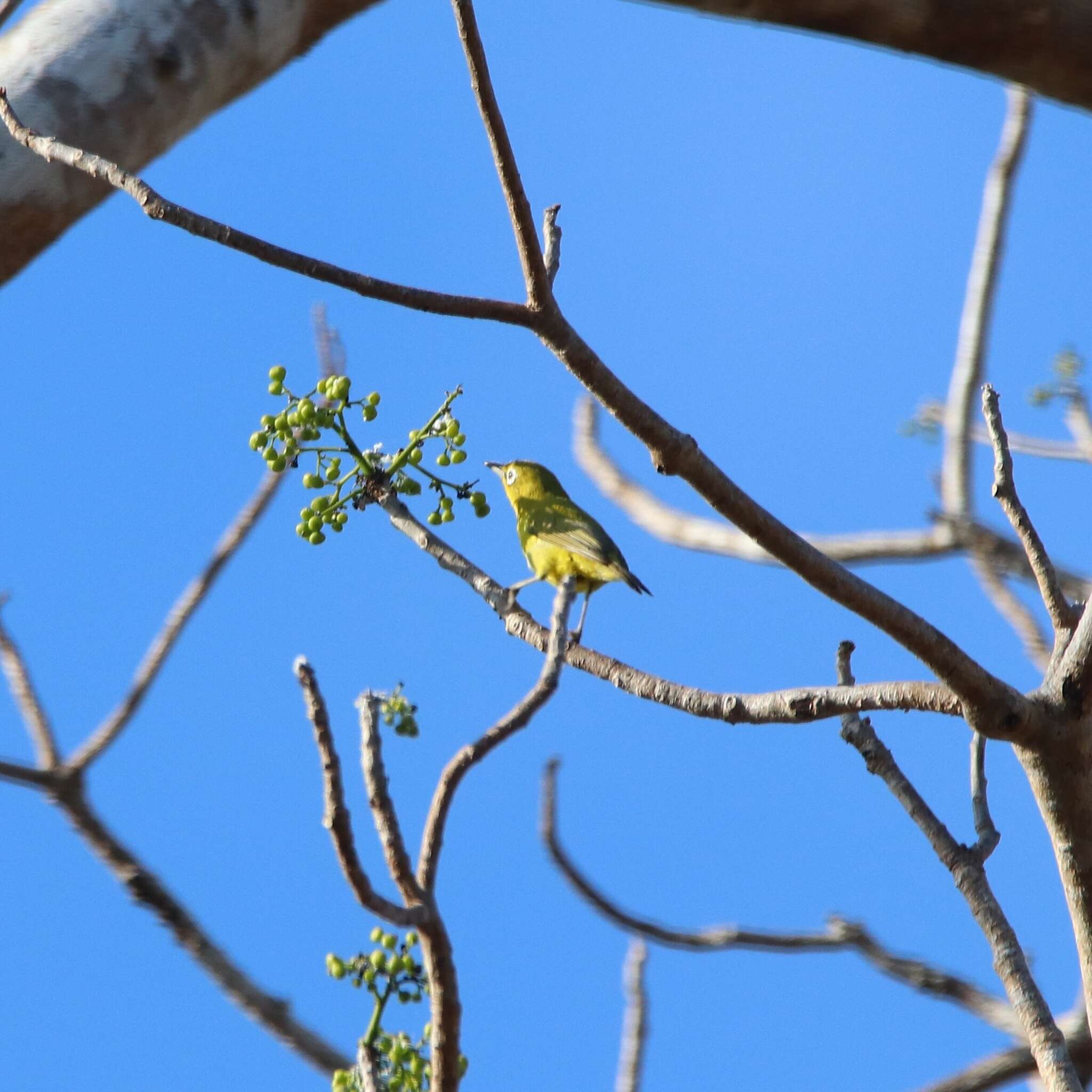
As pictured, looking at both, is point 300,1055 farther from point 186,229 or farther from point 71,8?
point 71,8

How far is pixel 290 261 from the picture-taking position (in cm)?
217

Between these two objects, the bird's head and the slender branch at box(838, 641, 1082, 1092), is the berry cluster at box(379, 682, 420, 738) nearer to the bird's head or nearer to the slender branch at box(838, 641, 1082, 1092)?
the slender branch at box(838, 641, 1082, 1092)

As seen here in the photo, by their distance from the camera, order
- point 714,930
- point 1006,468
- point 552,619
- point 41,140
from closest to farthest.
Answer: point 552,619, point 41,140, point 1006,468, point 714,930

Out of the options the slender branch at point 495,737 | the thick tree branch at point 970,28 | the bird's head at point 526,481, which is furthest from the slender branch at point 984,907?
the bird's head at point 526,481

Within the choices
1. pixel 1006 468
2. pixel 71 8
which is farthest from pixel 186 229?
pixel 71 8

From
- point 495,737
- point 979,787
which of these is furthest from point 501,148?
point 979,787

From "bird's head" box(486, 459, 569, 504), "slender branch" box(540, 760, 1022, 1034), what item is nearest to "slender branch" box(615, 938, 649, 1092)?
"slender branch" box(540, 760, 1022, 1034)

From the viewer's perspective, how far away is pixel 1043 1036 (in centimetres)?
247

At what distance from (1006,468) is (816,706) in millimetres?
609

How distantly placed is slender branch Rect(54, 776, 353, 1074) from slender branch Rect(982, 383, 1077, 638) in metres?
2.52

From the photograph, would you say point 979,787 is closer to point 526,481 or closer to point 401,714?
point 401,714

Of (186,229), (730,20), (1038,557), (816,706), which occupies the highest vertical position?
(730,20)

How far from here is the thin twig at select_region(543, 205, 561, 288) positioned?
240cm

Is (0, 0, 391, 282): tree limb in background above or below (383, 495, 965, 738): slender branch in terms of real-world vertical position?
above
